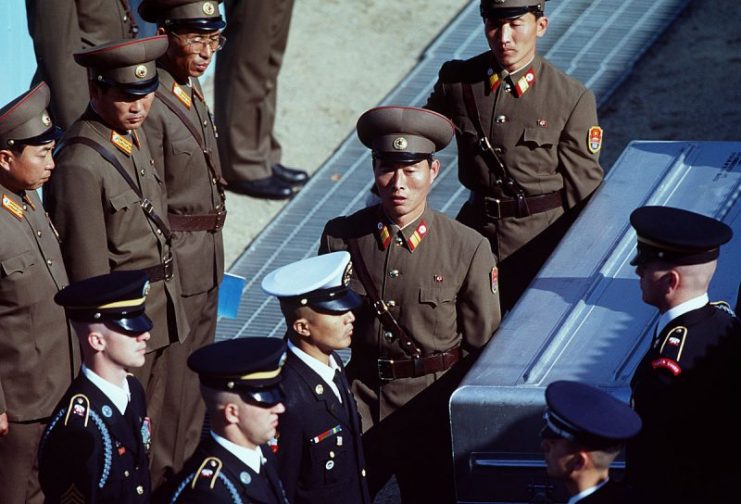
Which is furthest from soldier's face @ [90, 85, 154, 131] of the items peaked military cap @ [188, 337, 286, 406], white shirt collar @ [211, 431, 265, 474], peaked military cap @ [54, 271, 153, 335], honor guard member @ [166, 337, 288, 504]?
white shirt collar @ [211, 431, 265, 474]

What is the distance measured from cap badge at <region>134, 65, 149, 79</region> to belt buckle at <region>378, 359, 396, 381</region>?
137 centimetres

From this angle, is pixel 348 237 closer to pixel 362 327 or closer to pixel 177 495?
pixel 362 327

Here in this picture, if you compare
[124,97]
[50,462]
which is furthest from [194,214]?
[50,462]

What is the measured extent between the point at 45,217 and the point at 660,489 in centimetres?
244

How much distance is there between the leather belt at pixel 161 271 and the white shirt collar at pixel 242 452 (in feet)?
5.58

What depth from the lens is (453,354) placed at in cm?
580

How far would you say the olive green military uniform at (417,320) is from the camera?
225 inches

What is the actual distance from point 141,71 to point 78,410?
5.04 feet

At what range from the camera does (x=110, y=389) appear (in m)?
4.96

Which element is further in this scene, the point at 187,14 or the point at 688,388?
the point at 187,14

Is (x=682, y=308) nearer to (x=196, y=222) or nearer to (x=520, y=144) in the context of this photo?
(x=520, y=144)

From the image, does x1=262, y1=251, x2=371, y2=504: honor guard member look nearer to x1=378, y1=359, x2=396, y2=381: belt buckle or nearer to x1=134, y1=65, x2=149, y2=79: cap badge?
x1=378, y1=359, x2=396, y2=381: belt buckle

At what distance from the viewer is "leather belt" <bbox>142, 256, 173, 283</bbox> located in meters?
6.16

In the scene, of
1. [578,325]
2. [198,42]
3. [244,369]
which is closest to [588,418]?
[244,369]
